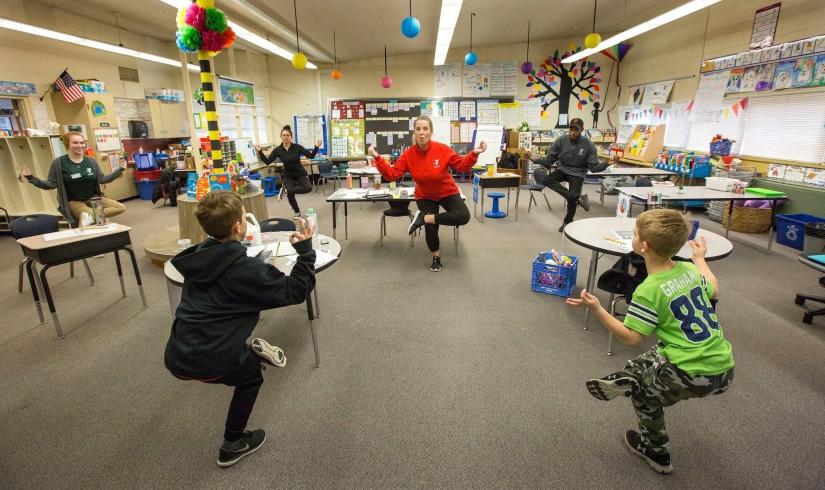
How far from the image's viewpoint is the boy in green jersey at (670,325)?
1.58 metres

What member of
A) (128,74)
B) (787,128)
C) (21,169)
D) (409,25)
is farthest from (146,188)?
(787,128)

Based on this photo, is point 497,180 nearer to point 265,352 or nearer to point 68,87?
point 265,352

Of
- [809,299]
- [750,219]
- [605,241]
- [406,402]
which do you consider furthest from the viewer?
[750,219]

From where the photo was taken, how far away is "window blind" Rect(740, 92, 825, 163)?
522 cm

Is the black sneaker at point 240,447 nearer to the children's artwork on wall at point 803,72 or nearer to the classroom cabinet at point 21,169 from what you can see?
the classroom cabinet at point 21,169

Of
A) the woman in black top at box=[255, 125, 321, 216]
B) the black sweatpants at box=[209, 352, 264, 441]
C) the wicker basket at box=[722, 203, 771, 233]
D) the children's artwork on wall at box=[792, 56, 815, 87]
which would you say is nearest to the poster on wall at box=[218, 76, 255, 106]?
the woman in black top at box=[255, 125, 321, 216]

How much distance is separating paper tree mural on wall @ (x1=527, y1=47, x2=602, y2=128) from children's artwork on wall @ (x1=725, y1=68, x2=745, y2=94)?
409 centimetres

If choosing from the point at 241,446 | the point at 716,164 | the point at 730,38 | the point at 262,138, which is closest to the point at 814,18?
the point at 730,38

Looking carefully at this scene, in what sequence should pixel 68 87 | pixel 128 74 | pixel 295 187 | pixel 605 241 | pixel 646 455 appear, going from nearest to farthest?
pixel 646 455 < pixel 605 241 < pixel 295 187 < pixel 68 87 < pixel 128 74

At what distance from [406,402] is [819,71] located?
6647 millimetres

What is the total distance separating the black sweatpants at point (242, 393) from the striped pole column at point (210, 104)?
289 centimetres

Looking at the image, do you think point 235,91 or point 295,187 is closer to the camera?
point 295,187

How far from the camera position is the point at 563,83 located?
10.4 metres

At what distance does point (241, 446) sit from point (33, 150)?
7.13 m
